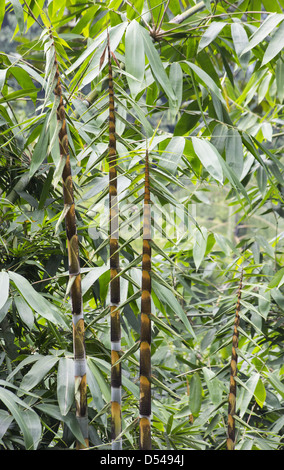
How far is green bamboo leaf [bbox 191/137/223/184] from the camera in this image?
2.06 ft

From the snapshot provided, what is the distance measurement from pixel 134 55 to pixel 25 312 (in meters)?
0.38

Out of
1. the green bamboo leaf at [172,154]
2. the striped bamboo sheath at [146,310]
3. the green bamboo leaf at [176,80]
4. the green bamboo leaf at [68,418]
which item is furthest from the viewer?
the green bamboo leaf at [176,80]

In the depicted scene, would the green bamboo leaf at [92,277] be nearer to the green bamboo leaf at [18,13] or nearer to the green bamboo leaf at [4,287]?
the green bamboo leaf at [4,287]

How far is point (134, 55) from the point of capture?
2.10 ft

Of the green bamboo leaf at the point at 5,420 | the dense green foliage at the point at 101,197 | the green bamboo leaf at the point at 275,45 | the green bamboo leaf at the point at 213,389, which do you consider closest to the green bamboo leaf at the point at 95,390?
the dense green foliage at the point at 101,197

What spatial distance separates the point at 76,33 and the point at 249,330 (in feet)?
2.69

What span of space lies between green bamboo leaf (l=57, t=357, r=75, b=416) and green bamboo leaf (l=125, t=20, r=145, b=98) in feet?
1.20

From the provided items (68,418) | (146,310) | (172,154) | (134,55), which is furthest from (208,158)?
(68,418)

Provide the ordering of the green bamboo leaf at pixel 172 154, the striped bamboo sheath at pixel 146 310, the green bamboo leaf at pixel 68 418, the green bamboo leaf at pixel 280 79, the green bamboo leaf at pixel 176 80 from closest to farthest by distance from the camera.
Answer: the striped bamboo sheath at pixel 146 310 < the green bamboo leaf at pixel 68 418 < the green bamboo leaf at pixel 172 154 < the green bamboo leaf at pixel 176 80 < the green bamboo leaf at pixel 280 79

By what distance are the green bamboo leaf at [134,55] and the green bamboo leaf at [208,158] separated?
12 centimetres

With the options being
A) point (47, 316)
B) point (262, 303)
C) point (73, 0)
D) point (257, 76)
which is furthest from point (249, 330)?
point (73, 0)

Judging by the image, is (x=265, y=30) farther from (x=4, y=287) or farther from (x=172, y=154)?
(x=4, y=287)

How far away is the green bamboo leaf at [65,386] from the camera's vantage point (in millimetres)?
579

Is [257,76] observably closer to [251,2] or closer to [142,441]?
[251,2]
